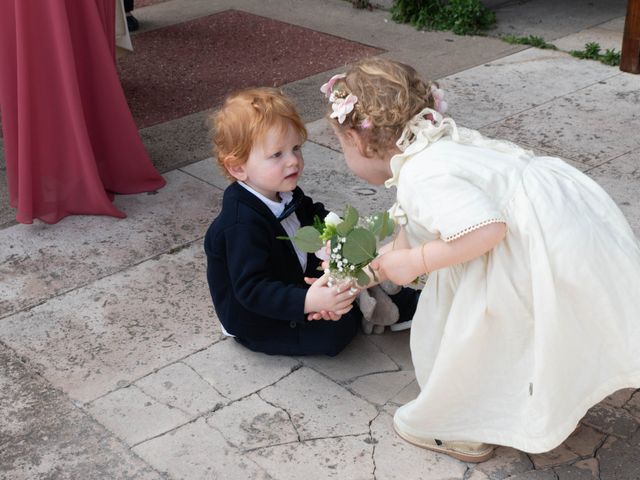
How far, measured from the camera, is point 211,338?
3.42m

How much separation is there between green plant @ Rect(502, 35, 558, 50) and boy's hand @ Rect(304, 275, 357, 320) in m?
3.98

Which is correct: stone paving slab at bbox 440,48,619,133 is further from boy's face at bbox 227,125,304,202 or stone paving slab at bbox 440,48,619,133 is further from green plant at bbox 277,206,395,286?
green plant at bbox 277,206,395,286

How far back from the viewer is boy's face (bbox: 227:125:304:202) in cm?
305

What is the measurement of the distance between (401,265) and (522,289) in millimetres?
326

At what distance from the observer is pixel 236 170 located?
313 centimetres

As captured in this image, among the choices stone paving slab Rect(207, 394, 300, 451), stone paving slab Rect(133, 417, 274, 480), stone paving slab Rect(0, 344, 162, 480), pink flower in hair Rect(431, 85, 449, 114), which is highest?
pink flower in hair Rect(431, 85, 449, 114)

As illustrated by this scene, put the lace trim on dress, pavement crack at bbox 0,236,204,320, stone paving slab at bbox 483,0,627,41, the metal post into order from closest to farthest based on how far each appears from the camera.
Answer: the lace trim on dress
pavement crack at bbox 0,236,204,320
the metal post
stone paving slab at bbox 483,0,627,41

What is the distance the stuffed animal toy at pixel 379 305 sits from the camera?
10.6ft

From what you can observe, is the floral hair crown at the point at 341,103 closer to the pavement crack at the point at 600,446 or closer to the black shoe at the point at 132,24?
the pavement crack at the point at 600,446

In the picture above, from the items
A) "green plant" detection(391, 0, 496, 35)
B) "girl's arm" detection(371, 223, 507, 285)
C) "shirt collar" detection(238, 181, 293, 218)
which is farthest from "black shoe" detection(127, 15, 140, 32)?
"girl's arm" detection(371, 223, 507, 285)

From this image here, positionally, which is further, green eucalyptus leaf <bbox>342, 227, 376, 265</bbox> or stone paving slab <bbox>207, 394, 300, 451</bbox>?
stone paving slab <bbox>207, 394, 300, 451</bbox>

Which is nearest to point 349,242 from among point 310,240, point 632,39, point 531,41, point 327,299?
point 310,240

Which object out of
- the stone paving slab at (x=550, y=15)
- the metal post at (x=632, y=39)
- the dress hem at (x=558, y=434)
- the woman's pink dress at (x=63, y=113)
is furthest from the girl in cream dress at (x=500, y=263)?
the stone paving slab at (x=550, y=15)

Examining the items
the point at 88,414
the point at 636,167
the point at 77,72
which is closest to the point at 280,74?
the point at 77,72
